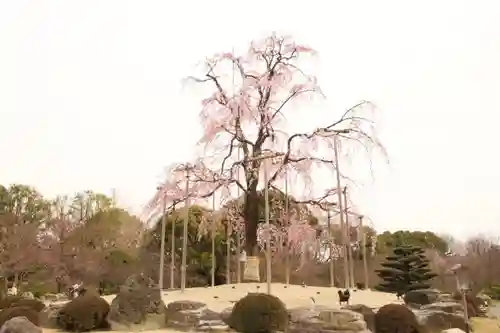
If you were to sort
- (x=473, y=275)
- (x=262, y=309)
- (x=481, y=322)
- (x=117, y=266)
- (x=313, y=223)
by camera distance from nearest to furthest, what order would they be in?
(x=262, y=309), (x=481, y=322), (x=313, y=223), (x=117, y=266), (x=473, y=275)

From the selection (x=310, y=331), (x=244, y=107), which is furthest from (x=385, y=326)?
(x=244, y=107)

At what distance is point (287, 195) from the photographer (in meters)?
21.7

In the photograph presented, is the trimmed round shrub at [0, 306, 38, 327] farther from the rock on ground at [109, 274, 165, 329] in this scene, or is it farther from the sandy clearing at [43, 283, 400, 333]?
the sandy clearing at [43, 283, 400, 333]

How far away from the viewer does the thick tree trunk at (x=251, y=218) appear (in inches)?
797

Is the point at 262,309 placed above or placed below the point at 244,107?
below

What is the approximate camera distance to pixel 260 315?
43.0 ft

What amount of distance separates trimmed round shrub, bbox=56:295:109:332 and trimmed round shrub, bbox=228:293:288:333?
378cm

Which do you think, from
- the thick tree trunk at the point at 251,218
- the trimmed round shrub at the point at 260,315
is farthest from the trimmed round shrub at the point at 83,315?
the thick tree trunk at the point at 251,218

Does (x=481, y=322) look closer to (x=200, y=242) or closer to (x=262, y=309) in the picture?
(x=262, y=309)

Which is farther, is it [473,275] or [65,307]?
[473,275]

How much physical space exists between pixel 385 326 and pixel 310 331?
210 cm

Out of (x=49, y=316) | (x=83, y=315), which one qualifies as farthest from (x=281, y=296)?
(x=49, y=316)

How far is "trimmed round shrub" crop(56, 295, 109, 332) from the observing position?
14.2 metres

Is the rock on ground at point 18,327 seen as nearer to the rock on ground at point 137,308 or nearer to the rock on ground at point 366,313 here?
the rock on ground at point 137,308
